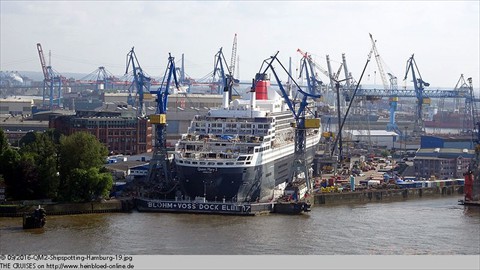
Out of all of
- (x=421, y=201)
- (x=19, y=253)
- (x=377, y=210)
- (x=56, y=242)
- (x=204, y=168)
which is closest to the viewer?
(x=19, y=253)

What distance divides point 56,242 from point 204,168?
18.7 ft

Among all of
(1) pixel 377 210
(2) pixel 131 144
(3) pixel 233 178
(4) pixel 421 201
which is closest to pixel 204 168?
(3) pixel 233 178

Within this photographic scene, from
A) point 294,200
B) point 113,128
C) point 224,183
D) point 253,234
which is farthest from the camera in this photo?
point 113,128

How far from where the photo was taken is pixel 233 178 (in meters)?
26.5

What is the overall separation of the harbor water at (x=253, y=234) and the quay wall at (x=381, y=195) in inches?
84.6

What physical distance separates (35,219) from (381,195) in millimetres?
12465

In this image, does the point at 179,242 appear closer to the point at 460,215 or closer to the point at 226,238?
the point at 226,238

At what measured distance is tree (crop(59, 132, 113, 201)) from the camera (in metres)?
26.8

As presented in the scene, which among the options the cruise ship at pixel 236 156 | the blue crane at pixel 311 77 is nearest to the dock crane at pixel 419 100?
the blue crane at pixel 311 77

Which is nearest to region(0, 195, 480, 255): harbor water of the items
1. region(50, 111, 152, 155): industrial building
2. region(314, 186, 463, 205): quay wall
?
region(314, 186, 463, 205): quay wall

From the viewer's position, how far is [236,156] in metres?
26.9

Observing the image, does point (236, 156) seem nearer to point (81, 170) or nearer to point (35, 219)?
point (81, 170)

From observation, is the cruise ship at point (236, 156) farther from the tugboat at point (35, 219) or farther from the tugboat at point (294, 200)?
the tugboat at point (35, 219)

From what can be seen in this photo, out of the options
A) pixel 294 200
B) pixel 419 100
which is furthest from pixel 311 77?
pixel 294 200
